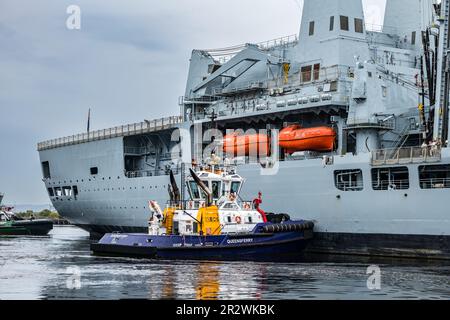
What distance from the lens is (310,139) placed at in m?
43.2

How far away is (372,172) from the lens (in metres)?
39.9

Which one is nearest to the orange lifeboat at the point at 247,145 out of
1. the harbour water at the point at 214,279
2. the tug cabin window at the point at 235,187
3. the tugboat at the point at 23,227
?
the tug cabin window at the point at 235,187

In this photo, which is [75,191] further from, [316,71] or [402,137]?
[402,137]

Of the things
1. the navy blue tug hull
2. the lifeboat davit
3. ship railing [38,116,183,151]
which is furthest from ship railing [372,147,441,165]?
ship railing [38,116,183,151]

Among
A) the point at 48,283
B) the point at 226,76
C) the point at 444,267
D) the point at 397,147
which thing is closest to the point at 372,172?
the point at 397,147

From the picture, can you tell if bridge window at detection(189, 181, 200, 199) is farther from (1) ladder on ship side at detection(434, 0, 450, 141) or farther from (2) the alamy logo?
(1) ladder on ship side at detection(434, 0, 450, 141)

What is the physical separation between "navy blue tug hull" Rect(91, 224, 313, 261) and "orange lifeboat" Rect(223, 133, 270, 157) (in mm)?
8254

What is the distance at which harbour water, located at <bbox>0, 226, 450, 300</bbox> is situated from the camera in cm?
2469

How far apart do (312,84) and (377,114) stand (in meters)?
5.70

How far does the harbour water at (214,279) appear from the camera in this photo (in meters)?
24.7

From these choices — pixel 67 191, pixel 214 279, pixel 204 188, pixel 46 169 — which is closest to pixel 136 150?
pixel 67 191

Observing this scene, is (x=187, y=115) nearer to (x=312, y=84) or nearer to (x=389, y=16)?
(x=312, y=84)
